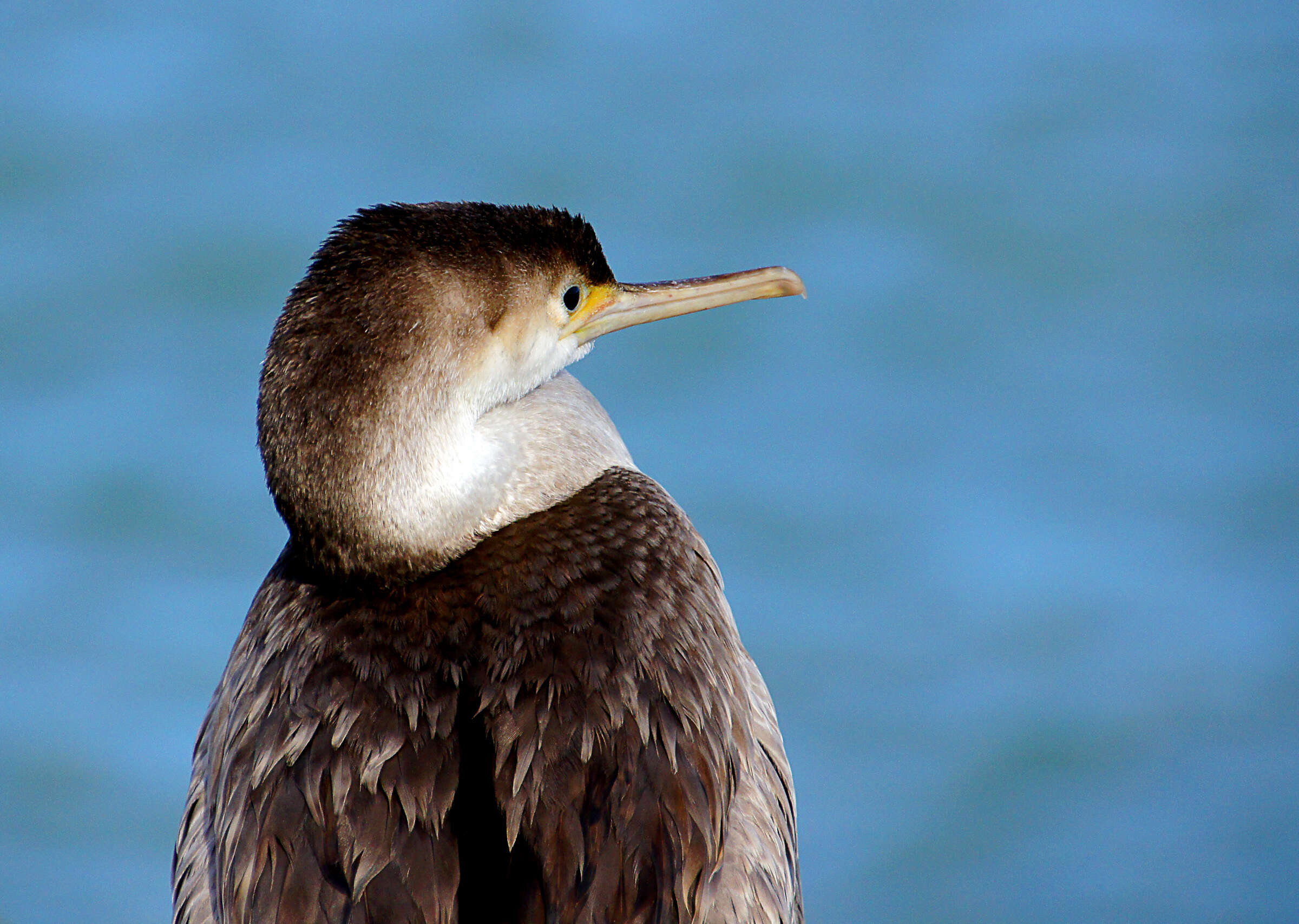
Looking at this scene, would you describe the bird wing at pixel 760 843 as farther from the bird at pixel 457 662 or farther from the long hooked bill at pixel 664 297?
the long hooked bill at pixel 664 297

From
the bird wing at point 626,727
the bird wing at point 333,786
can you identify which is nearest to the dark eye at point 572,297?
the bird wing at point 626,727

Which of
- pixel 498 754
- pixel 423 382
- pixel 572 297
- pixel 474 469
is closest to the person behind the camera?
pixel 498 754

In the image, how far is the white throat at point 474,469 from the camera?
3.14 m

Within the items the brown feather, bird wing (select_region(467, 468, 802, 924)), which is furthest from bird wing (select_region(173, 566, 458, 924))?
bird wing (select_region(467, 468, 802, 924))

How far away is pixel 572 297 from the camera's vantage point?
3.62m

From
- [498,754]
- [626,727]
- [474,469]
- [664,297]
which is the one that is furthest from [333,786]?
[664,297]

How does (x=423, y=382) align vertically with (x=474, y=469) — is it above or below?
Answer: above

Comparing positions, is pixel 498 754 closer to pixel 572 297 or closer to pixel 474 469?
pixel 474 469

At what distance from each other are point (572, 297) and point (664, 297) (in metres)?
0.29

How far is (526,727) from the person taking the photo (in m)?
3.06

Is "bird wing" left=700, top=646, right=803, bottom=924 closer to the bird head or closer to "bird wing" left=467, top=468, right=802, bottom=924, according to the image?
"bird wing" left=467, top=468, right=802, bottom=924

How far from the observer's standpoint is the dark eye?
3590mm

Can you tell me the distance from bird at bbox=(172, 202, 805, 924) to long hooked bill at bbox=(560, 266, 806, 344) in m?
0.15

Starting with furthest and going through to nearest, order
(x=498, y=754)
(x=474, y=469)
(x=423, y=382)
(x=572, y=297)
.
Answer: (x=572, y=297) < (x=474, y=469) < (x=423, y=382) < (x=498, y=754)
